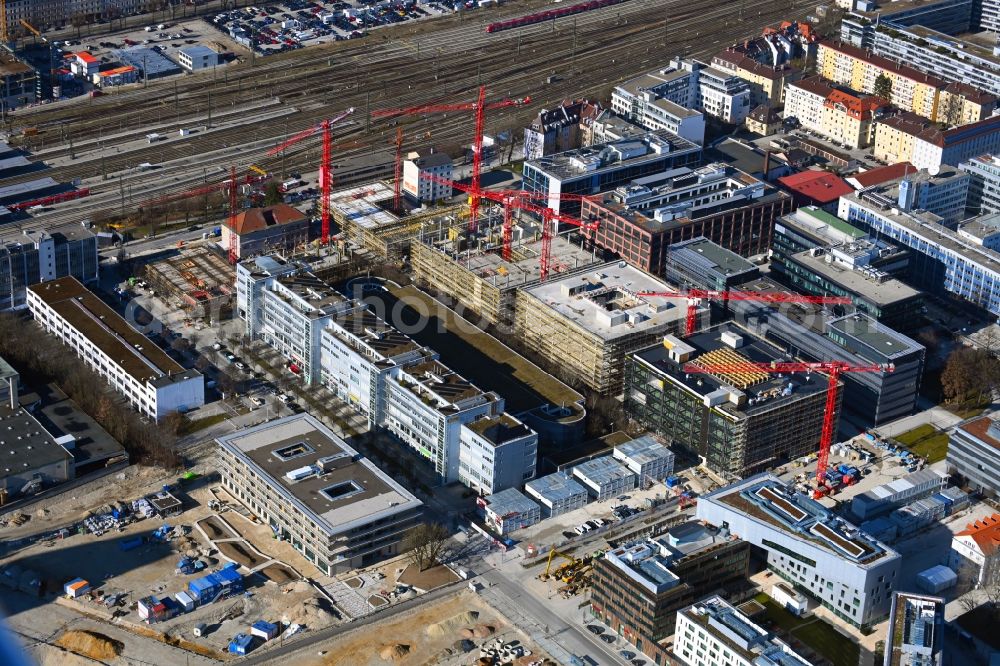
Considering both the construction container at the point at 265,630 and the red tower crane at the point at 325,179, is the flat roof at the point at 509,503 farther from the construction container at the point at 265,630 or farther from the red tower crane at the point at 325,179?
the red tower crane at the point at 325,179

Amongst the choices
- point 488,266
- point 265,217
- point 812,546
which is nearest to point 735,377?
point 812,546

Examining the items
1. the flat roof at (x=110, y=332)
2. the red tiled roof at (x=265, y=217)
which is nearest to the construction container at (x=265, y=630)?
the flat roof at (x=110, y=332)

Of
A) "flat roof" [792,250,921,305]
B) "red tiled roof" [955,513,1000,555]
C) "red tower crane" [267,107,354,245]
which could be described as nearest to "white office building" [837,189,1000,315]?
"flat roof" [792,250,921,305]

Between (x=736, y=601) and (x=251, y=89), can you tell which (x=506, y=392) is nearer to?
(x=736, y=601)

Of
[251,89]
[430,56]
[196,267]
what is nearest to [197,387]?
[196,267]

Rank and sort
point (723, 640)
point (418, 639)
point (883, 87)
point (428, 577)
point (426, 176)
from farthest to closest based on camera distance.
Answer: point (883, 87) < point (426, 176) < point (428, 577) < point (418, 639) < point (723, 640)

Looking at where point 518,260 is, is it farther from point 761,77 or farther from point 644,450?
point 761,77
